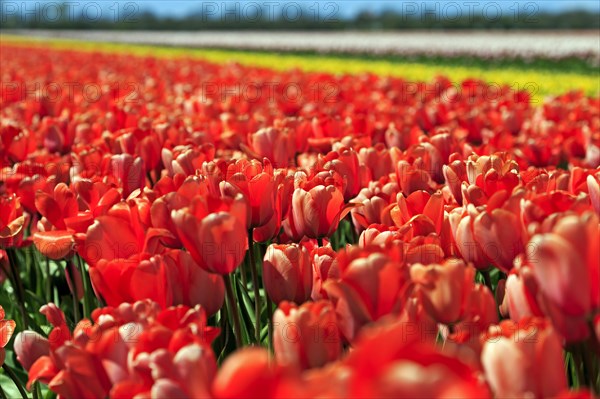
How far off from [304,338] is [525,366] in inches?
14.0

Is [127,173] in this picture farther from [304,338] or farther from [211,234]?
[304,338]

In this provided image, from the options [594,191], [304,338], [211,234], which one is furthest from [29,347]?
[594,191]

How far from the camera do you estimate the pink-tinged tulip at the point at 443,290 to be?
1.35 metres

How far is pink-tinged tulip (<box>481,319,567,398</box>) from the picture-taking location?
3.53 ft

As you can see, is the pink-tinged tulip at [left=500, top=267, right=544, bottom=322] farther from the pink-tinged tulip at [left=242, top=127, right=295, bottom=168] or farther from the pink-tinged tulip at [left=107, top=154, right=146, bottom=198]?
the pink-tinged tulip at [left=242, top=127, right=295, bottom=168]

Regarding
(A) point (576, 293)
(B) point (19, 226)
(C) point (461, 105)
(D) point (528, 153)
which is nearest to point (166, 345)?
(A) point (576, 293)

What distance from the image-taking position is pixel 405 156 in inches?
116

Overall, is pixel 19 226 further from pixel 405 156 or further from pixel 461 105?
pixel 461 105

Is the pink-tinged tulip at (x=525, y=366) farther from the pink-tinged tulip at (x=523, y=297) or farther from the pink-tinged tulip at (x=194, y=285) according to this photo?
the pink-tinged tulip at (x=194, y=285)

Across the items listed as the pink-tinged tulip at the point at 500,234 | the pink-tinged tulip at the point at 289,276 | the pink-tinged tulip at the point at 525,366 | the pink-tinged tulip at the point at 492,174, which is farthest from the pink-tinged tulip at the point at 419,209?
the pink-tinged tulip at the point at 525,366

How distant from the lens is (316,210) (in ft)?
6.86

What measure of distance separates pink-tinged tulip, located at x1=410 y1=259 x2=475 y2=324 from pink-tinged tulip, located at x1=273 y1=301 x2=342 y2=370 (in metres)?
0.18

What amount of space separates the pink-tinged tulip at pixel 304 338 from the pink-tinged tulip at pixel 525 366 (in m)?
0.28

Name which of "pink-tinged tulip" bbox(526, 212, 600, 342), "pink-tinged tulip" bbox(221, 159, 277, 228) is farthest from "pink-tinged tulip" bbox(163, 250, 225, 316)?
"pink-tinged tulip" bbox(526, 212, 600, 342)
